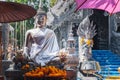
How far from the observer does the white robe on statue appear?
25.9 ft

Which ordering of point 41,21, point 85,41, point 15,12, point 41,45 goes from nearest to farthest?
1. point 15,12
2. point 41,45
3. point 41,21
4. point 85,41

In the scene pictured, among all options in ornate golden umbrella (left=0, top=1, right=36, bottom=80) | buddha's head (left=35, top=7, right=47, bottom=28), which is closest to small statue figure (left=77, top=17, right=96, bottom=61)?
buddha's head (left=35, top=7, right=47, bottom=28)

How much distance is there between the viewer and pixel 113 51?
20141 mm

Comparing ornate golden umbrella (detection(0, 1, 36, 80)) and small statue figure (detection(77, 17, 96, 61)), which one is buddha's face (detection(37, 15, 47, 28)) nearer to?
ornate golden umbrella (detection(0, 1, 36, 80))

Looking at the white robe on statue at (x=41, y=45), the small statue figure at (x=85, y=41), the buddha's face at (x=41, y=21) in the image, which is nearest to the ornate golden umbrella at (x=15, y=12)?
the white robe on statue at (x=41, y=45)

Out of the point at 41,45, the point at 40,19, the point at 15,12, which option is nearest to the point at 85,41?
the point at 40,19

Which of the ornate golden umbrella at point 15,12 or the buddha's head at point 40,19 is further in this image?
the buddha's head at point 40,19

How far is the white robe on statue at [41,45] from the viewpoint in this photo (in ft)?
25.9

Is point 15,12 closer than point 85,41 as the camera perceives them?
Yes

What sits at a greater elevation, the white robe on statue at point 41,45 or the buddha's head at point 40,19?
the buddha's head at point 40,19

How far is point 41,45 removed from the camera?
8062mm

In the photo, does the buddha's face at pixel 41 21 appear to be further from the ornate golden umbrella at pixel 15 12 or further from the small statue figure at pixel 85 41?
the small statue figure at pixel 85 41

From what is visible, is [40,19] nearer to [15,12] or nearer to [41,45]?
[41,45]

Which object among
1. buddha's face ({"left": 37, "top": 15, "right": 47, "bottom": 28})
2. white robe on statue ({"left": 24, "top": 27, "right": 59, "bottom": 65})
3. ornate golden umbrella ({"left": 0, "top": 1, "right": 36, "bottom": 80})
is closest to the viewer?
ornate golden umbrella ({"left": 0, "top": 1, "right": 36, "bottom": 80})
